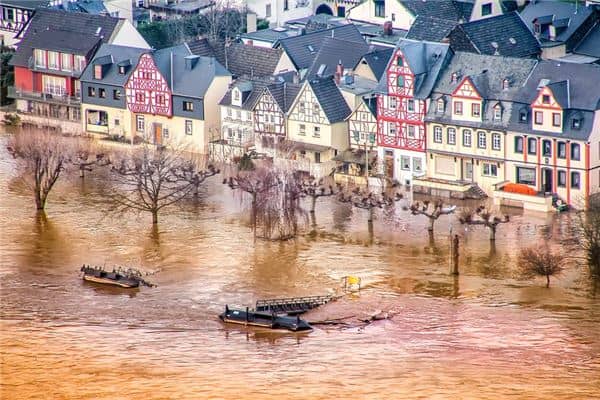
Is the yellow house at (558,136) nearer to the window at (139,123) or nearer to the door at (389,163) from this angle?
the door at (389,163)

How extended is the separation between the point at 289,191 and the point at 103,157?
46.6 ft

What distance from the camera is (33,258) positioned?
8138 centimetres

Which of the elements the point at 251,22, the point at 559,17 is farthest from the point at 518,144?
the point at 251,22

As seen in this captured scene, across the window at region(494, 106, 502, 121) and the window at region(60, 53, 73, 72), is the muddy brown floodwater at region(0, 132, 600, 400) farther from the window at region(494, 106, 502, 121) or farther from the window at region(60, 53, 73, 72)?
the window at region(60, 53, 73, 72)

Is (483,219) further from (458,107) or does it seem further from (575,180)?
(458,107)

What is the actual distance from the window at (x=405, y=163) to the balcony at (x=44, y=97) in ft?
66.7

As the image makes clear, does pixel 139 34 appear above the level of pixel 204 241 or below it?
above

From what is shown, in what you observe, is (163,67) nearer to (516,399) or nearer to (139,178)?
(139,178)

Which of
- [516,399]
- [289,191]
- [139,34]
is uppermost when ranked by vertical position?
[139,34]

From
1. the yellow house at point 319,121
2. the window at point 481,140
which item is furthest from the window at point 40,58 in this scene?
the window at point 481,140

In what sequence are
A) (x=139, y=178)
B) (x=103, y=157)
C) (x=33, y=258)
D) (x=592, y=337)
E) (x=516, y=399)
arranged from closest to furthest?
(x=516, y=399) < (x=592, y=337) < (x=33, y=258) < (x=139, y=178) < (x=103, y=157)

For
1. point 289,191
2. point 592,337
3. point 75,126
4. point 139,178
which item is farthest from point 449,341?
point 75,126

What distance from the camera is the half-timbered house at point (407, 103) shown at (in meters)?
91.6

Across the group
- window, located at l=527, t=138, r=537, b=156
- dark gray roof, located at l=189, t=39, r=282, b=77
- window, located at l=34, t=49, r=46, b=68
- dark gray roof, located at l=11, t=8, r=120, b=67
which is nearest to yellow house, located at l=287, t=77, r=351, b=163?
dark gray roof, located at l=189, t=39, r=282, b=77
